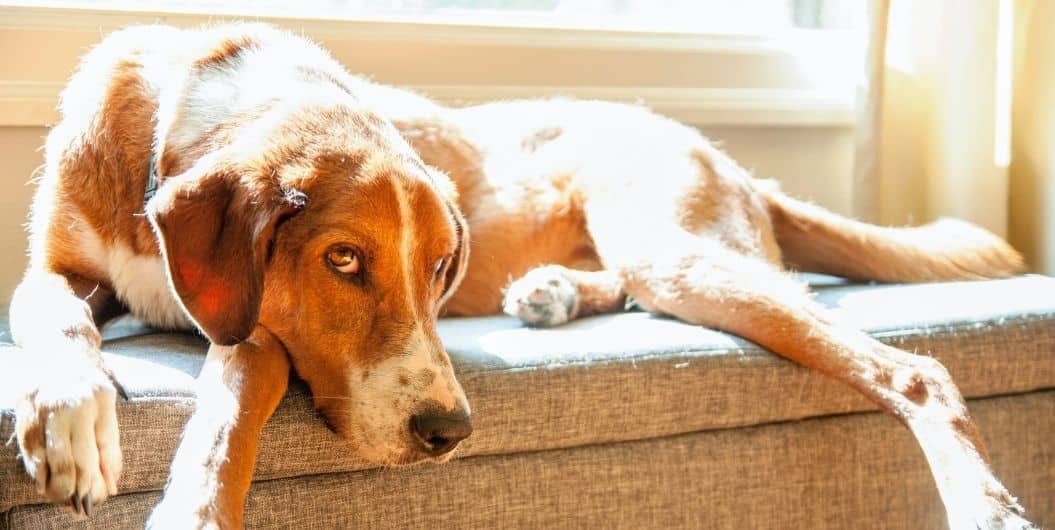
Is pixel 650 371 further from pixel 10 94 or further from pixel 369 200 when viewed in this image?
pixel 10 94

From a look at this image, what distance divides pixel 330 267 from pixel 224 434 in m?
0.27

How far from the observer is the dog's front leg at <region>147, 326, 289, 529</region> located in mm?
1278

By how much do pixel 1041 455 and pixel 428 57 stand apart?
173 cm

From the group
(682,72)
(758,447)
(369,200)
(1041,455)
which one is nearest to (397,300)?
(369,200)

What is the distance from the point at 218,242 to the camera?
140 centimetres

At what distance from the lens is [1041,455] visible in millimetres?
2016

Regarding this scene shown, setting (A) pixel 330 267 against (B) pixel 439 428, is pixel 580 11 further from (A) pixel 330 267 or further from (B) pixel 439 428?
(B) pixel 439 428

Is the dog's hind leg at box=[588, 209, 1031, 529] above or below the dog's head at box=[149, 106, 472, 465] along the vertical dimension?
below

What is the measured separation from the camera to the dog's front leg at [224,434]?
1.28m

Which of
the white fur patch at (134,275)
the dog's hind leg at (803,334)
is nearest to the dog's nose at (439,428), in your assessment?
the white fur patch at (134,275)

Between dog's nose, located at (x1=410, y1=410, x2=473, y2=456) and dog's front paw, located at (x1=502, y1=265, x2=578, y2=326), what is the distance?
608mm

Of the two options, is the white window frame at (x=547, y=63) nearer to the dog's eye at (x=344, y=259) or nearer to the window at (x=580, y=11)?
the window at (x=580, y=11)

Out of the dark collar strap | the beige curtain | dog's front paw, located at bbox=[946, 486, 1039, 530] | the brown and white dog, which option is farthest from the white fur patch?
the beige curtain

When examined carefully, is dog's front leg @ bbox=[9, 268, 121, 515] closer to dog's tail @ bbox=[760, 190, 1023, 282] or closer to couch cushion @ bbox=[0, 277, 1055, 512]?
couch cushion @ bbox=[0, 277, 1055, 512]
